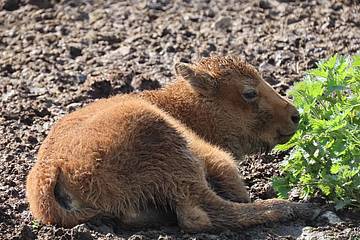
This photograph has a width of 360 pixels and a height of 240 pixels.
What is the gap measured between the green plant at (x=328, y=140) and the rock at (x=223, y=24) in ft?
12.6

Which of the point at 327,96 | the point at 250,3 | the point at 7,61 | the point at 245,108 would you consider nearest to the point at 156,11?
the point at 250,3

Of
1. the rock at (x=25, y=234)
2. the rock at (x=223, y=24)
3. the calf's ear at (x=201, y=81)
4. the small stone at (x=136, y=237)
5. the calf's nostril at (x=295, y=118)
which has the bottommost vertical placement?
the rock at (x=223, y=24)

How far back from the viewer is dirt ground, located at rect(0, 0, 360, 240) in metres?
9.66

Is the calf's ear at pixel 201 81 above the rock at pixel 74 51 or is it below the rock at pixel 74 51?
above

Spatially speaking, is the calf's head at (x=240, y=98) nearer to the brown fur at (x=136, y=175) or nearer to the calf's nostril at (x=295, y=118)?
the calf's nostril at (x=295, y=118)

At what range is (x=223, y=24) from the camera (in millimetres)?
11727

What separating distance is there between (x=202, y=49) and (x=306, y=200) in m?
3.71

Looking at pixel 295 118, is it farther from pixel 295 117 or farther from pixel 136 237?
pixel 136 237

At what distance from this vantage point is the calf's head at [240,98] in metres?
8.45

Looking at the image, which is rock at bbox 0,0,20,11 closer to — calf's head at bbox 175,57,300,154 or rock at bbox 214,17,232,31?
rock at bbox 214,17,232,31

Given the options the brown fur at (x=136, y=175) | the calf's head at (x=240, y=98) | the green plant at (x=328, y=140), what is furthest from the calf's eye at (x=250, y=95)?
the green plant at (x=328, y=140)

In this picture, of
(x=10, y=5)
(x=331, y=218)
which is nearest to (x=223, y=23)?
(x=10, y=5)

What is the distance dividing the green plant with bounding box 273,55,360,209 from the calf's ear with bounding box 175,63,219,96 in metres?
0.92

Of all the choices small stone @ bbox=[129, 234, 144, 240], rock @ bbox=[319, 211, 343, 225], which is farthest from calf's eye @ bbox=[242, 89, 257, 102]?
small stone @ bbox=[129, 234, 144, 240]
